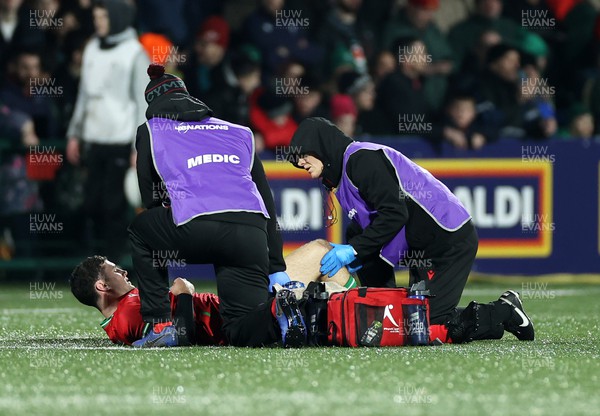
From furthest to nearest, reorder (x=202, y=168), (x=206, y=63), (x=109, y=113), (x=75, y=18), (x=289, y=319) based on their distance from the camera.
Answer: (x=206, y=63), (x=75, y=18), (x=109, y=113), (x=202, y=168), (x=289, y=319)

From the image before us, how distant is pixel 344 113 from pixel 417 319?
6.03 metres

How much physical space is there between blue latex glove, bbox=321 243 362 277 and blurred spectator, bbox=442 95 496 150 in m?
5.58

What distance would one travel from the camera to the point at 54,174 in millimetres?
12742

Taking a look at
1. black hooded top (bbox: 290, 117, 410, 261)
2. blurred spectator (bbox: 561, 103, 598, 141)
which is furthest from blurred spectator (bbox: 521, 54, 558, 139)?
black hooded top (bbox: 290, 117, 410, 261)

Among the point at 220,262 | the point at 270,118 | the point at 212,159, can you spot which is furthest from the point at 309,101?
the point at 220,262

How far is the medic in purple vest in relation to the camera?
24.5 ft

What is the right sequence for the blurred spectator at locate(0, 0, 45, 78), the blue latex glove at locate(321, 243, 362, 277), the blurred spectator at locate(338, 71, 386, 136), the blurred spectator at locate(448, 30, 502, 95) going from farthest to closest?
the blurred spectator at locate(448, 30, 502, 95) → the blurred spectator at locate(338, 71, 386, 136) → the blurred spectator at locate(0, 0, 45, 78) → the blue latex glove at locate(321, 243, 362, 277)

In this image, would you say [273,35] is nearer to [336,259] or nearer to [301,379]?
[336,259]

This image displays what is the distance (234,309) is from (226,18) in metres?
7.52

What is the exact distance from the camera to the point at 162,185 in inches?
298

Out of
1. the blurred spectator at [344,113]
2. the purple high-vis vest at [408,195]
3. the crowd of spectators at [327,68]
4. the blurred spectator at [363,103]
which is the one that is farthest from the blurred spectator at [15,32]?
the purple high-vis vest at [408,195]

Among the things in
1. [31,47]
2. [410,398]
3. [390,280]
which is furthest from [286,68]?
[410,398]

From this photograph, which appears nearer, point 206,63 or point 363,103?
point 206,63

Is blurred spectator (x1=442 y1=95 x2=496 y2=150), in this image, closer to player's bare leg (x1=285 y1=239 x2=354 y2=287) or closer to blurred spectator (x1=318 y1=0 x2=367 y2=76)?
blurred spectator (x1=318 y1=0 x2=367 y2=76)
